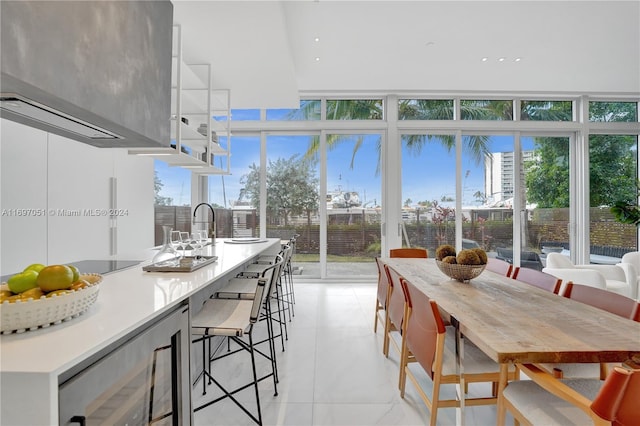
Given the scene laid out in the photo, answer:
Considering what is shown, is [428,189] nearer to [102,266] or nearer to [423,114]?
[423,114]

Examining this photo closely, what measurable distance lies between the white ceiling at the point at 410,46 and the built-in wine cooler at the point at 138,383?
2619mm

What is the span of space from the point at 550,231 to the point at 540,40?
11.1 ft

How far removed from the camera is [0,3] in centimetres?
96

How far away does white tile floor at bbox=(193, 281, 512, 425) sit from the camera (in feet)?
5.98

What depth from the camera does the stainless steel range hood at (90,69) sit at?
3.53ft

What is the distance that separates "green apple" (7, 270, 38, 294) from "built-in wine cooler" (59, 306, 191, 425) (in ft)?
1.06

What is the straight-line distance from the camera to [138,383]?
3.73 feet

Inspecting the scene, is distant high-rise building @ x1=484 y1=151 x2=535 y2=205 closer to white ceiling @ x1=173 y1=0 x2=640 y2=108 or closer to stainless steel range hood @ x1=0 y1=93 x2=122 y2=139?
white ceiling @ x1=173 y1=0 x2=640 y2=108

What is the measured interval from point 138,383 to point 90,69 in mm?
1392

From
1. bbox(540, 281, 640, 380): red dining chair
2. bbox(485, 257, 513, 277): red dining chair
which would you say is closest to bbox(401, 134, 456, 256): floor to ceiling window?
bbox(485, 257, 513, 277): red dining chair

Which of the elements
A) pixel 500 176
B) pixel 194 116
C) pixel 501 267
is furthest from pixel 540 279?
pixel 194 116

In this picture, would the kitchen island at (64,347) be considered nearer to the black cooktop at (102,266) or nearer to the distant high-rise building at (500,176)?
the black cooktop at (102,266)

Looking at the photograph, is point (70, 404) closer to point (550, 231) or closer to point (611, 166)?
point (550, 231)

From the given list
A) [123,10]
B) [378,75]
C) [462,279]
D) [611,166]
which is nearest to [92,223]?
[123,10]
